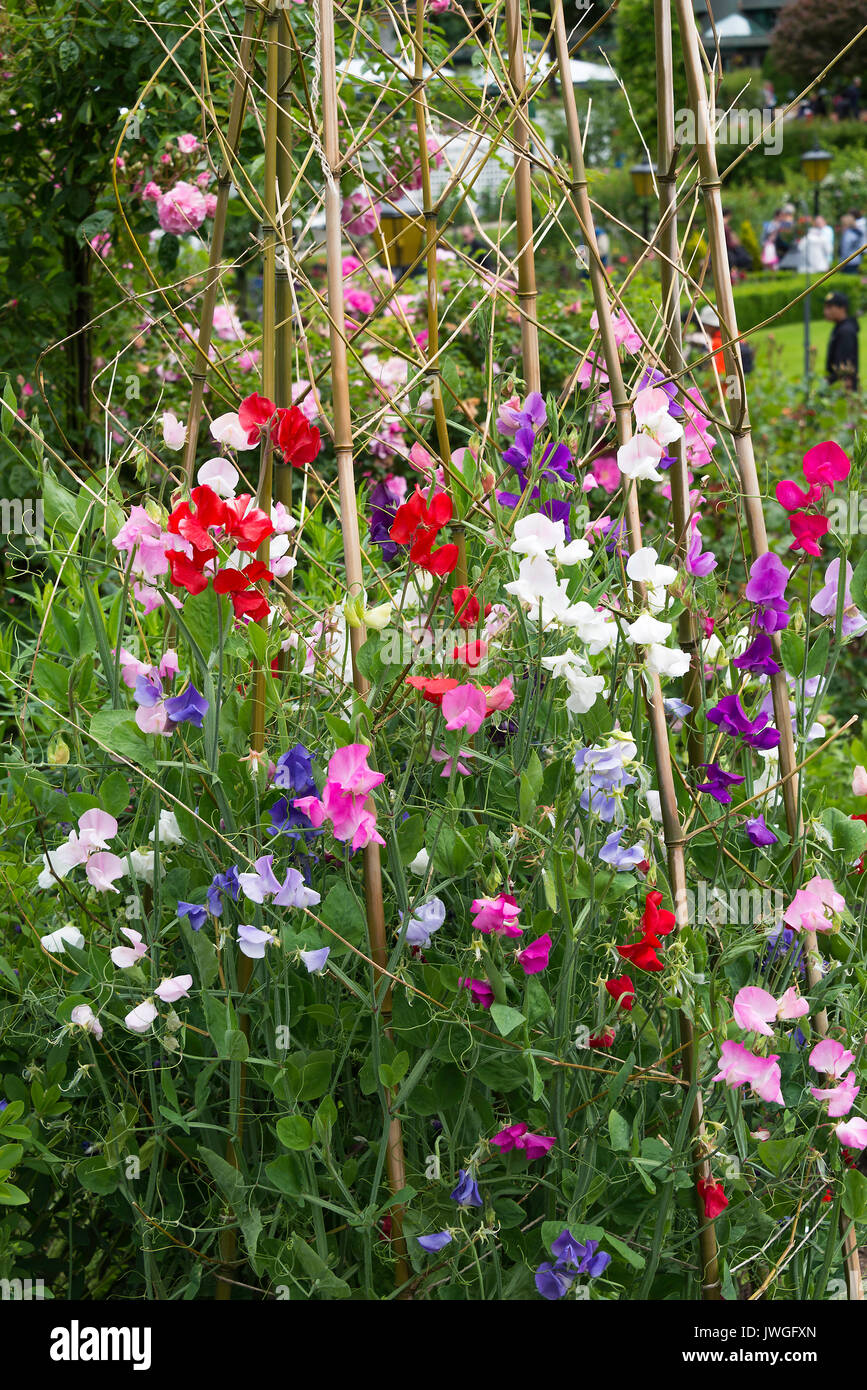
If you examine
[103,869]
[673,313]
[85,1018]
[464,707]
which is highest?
[673,313]

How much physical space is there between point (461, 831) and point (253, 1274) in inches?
23.2

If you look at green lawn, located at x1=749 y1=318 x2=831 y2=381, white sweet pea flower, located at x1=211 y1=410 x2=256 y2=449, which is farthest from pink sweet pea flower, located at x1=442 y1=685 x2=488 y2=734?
green lawn, located at x1=749 y1=318 x2=831 y2=381

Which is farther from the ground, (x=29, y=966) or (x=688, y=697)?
(x=688, y=697)

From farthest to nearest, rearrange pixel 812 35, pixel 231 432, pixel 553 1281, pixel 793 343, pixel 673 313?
pixel 812 35 < pixel 793 343 < pixel 673 313 < pixel 231 432 < pixel 553 1281

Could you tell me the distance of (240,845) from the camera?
1297mm

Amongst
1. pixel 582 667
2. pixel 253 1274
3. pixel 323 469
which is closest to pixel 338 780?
pixel 582 667

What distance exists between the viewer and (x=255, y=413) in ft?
4.08

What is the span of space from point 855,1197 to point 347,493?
0.86m

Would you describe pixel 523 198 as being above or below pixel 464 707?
above

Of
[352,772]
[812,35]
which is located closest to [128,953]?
[352,772]

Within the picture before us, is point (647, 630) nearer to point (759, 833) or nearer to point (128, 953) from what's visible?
point (759, 833)

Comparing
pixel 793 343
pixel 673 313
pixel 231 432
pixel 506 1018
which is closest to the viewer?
pixel 506 1018

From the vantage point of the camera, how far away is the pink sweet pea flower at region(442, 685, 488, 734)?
1.14m

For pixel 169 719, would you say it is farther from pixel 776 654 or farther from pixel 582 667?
pixel 776 654
